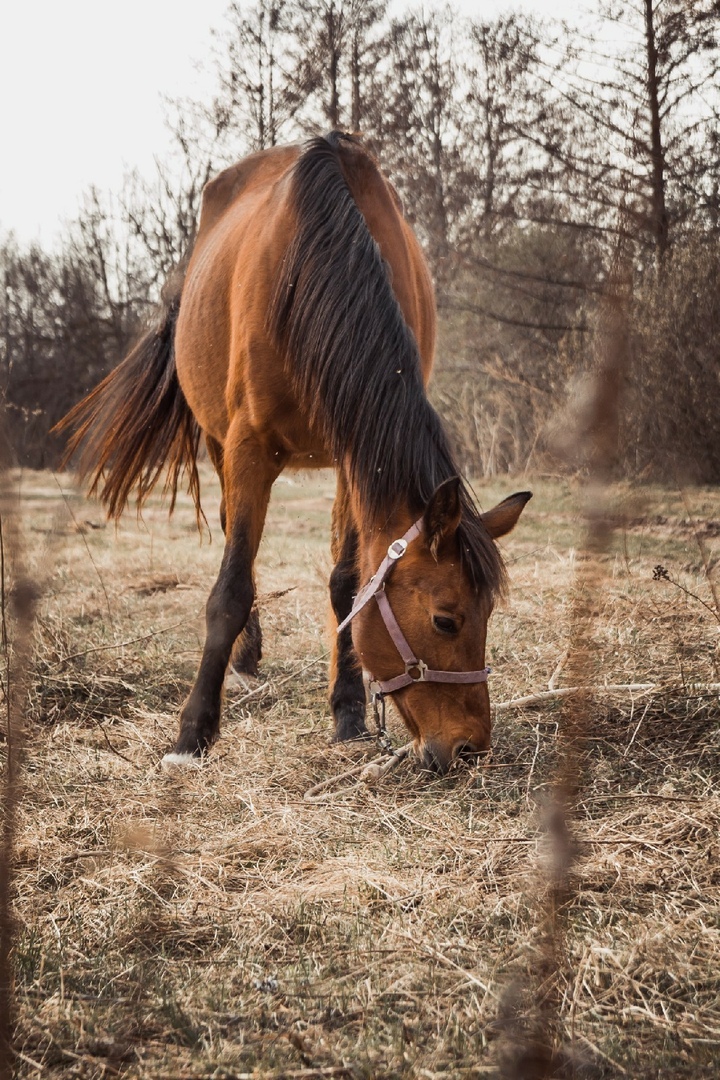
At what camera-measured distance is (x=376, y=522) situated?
9.22ft

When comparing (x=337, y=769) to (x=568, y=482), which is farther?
(x=568, y=482)

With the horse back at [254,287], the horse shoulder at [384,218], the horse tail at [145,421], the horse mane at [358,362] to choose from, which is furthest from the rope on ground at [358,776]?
the horse tail at [145,421]

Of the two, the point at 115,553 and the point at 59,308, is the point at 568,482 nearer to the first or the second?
the point at 115,553

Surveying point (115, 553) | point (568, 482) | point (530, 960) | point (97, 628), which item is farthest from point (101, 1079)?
point (568, 482)

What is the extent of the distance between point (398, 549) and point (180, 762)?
1.06m

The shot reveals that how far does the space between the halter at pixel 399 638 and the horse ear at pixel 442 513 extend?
0.07 m

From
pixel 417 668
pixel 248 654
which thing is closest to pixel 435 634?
pixel 417 668

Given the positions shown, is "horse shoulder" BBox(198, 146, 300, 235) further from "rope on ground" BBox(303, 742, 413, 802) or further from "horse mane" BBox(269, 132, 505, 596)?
"rope on ground" BBox(303, 742, 413, 802)

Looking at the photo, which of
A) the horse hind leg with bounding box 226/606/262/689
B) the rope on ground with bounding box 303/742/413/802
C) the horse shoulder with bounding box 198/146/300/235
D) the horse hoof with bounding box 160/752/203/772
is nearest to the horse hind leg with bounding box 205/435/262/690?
the horse hind leg with bounding box 226/606/262/689

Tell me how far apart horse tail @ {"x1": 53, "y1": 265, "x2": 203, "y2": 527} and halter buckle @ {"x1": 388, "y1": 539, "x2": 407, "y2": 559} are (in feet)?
8.16

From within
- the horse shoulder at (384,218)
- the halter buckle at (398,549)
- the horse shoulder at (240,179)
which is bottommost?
the halter buckle at (398,549)

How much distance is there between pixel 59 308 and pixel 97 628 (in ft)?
53.4

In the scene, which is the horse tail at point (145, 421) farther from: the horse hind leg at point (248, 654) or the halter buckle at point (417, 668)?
the halter buckle at point (417, 668)

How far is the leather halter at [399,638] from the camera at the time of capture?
2.60m
